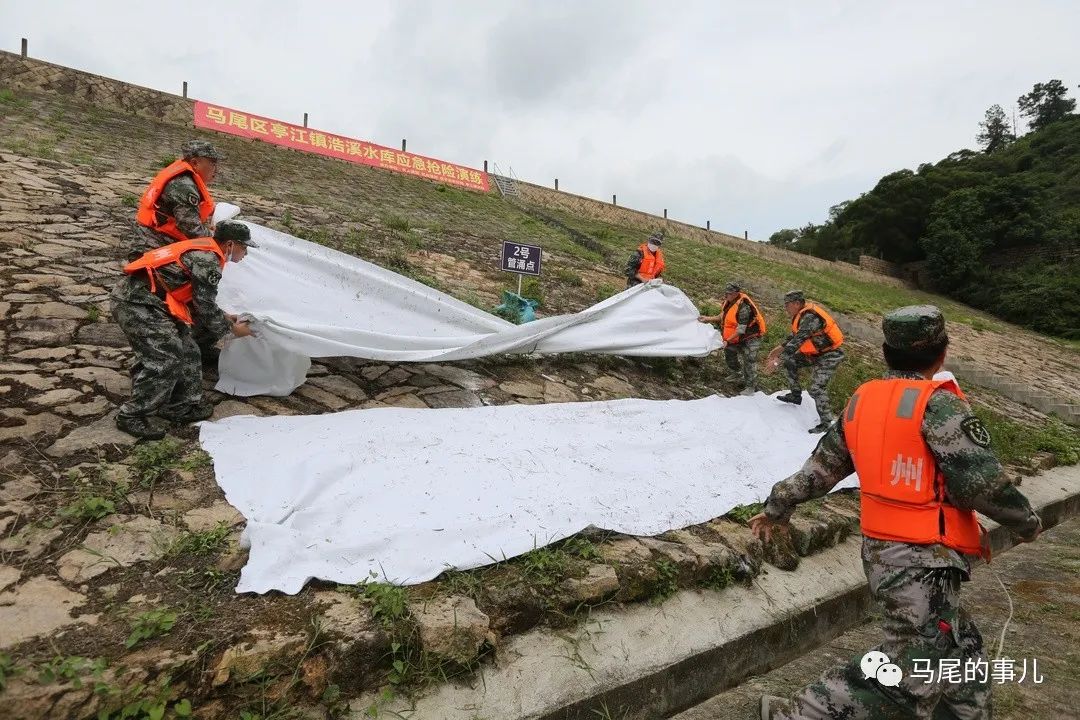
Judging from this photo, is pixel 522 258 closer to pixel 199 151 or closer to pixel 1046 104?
pixel 199 151

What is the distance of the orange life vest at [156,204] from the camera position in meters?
3.39

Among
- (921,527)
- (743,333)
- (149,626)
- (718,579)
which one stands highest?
(743,333)

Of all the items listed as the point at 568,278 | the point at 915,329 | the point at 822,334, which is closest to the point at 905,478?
the point at 915,329

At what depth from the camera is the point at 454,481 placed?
294 cm

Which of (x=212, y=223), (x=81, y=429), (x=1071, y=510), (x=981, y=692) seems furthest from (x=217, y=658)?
(x=1071, y=510)

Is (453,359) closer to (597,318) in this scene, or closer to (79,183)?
(597,318)

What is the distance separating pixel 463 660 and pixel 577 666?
499 mm

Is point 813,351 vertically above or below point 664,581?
above

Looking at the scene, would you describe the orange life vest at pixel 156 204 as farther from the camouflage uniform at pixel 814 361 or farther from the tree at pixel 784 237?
the tree at pixel 784 237

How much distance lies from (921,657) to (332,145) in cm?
1843

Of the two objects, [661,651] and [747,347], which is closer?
[661,651]

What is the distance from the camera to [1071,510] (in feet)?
17.3

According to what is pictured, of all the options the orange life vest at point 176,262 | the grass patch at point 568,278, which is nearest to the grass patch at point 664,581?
the orange life vest at point 176,262

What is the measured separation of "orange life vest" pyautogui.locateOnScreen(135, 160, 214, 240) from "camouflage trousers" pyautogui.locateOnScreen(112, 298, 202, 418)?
71 cm
